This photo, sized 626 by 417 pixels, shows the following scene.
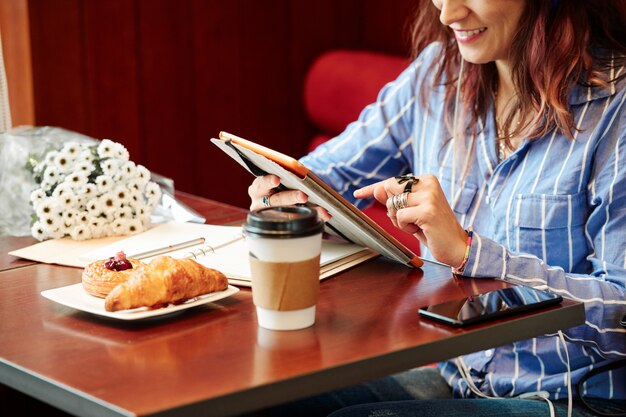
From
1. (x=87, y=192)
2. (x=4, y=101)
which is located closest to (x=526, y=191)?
(x=87, y=192)

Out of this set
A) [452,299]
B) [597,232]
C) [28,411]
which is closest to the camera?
[452,299]

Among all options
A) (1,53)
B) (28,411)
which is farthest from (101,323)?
(1,53)

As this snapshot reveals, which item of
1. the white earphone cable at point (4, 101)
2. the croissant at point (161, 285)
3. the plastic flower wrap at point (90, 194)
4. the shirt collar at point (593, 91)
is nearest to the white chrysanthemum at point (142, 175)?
the plastic flower wrap at point (90, 194)

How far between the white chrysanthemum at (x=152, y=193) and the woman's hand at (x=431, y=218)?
491 millimetres

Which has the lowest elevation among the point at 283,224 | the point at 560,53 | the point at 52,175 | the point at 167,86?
the point at 167,86

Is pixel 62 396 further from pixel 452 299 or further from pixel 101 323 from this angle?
pixel 452 299

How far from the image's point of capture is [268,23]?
3.33m

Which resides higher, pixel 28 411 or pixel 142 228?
pixel 142 228

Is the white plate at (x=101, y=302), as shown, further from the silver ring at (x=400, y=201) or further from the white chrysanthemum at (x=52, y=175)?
the white chrysanthemum at (x=52, y=175)

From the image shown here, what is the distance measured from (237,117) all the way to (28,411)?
1.44 m

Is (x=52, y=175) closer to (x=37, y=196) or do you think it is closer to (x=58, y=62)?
(x=37, y=196)

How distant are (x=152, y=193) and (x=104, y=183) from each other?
0.09 m

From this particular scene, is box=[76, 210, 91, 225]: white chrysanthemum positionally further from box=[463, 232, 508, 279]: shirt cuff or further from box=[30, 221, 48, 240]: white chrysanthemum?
box=[463, 232, 508, 279]: shirt cuff

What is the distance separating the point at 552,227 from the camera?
1.54 meters
